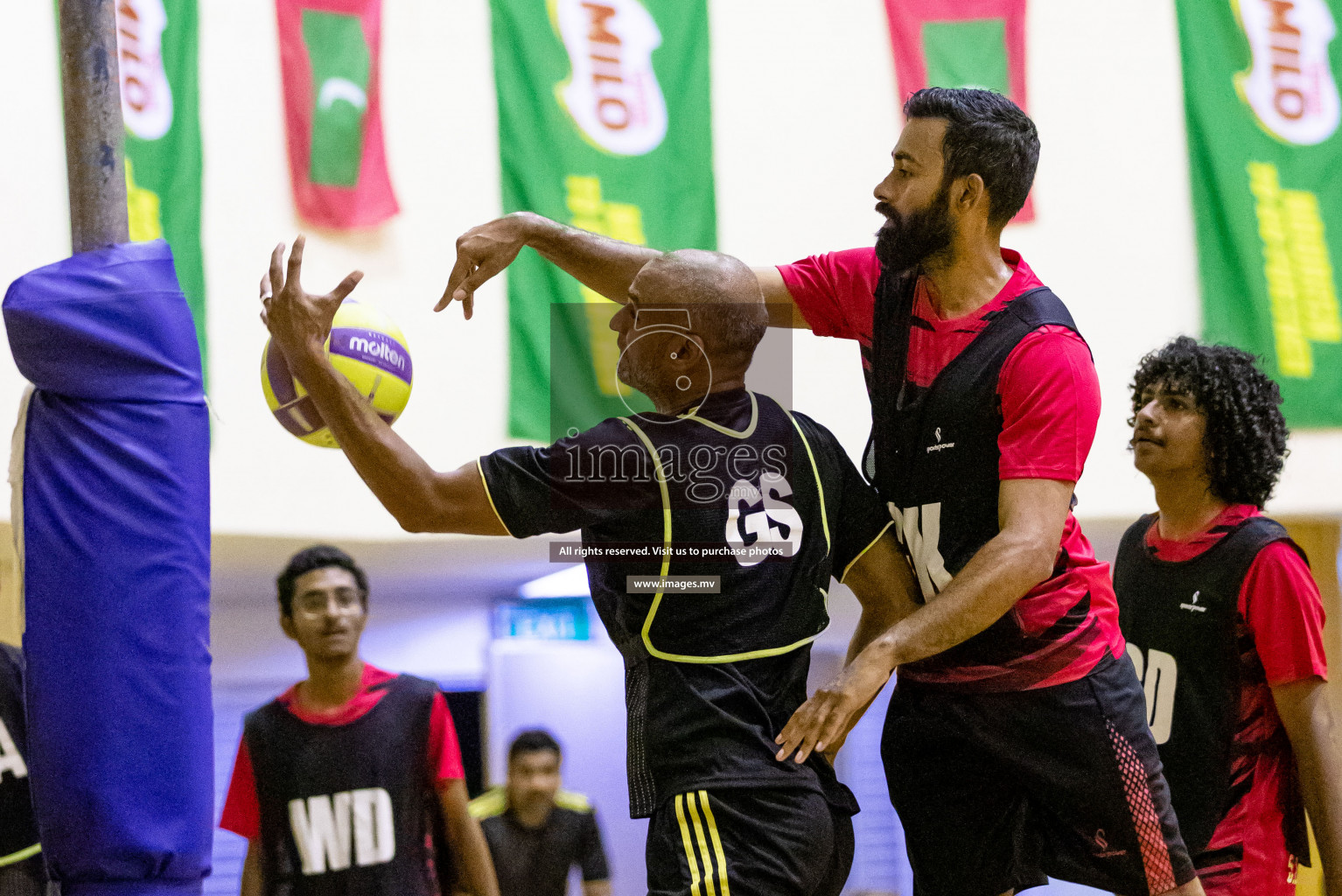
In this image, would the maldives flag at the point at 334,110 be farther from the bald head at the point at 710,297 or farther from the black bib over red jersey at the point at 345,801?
the bald head at the point at 710,297

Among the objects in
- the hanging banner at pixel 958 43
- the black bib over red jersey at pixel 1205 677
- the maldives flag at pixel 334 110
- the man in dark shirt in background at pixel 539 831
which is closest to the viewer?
the black bib over red jersey at pixel 1205 677

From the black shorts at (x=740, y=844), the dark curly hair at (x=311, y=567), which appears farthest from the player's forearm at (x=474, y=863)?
the black shorts at (x=740, y=844)

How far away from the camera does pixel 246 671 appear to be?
32.8 feet

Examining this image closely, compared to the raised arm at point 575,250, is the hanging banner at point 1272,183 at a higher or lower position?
higher

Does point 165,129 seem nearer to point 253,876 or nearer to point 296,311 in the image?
point 253,876

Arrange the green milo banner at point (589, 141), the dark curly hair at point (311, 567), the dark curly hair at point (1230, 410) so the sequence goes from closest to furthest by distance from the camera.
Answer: the dark curly hair at point (1230, 410) < the dark curly hair at point (311, 567) < the green milo banner at point (589, 141)

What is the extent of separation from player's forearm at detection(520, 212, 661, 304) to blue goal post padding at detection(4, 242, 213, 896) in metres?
0.99

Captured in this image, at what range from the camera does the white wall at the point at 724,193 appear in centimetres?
728

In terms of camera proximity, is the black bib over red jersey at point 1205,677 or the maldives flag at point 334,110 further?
the maldives flag at point 334,110

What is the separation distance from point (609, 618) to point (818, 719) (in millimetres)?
533

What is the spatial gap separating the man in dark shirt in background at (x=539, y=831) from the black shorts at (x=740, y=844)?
3151mm

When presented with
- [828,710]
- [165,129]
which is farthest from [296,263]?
[165,129]

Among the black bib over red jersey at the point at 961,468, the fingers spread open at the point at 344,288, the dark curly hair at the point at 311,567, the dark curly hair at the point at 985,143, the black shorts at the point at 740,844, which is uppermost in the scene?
the dark curly hair at the point at 985,143

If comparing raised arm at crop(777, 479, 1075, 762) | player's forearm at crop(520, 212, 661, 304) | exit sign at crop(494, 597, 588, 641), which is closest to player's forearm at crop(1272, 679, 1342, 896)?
raised arm at crop(777, 479, 1075, 762)
